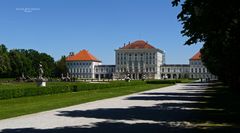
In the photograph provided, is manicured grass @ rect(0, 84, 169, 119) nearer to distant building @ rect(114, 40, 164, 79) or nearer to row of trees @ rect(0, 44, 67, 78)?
row of trees @ rect(0, 44, 67, 78)

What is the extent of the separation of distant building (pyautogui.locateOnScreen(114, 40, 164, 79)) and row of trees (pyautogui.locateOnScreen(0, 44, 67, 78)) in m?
24.7

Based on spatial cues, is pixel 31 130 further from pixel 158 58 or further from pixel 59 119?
pixel 158 58

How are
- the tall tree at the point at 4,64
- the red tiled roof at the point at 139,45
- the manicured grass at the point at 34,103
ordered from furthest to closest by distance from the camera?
1. the red tiled roof at the point at 139,45
2. the tall tree at the point at 4,64
3. the manicured grass at the point at 34,103

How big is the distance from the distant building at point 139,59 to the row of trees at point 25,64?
24.7m

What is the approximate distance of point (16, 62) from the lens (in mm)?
107250

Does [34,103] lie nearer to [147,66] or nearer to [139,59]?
[139,59]

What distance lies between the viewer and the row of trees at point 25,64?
99.9 metres

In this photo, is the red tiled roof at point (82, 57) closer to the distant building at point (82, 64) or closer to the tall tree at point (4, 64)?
the distant building at point (82, 64)

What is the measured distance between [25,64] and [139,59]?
55.2 meters

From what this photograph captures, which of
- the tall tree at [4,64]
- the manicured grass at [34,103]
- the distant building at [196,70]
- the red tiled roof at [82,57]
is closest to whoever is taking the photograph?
the manicured grass at [34,103]

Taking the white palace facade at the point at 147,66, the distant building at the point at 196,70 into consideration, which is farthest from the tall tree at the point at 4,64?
the distant building at the point at 196,70

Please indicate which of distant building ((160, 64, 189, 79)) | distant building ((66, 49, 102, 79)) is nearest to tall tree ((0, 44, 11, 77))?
distant building ((66, 49, 102, 79))

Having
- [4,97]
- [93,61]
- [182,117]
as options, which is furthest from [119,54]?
[182,117]

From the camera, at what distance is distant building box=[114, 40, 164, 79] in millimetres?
156500
